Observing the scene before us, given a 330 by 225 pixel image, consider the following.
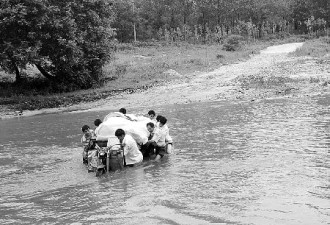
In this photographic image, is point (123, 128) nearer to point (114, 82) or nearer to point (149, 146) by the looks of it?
point (149, 146)

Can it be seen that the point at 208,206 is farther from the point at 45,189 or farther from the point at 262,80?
the point at 262,80

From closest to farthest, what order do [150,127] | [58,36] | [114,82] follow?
[150,127] → [58,36] → [114,82]

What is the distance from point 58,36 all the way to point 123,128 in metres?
15.8

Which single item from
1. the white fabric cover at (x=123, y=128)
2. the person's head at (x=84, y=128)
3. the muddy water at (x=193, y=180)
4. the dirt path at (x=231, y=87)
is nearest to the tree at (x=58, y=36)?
the dirt path at (x=231, y=87)

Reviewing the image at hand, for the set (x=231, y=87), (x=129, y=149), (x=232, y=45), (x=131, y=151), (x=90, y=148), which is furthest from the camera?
(x=232, y=45)

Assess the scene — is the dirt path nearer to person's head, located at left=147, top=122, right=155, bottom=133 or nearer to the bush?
person's head, located at left=147, top=122, right=155, bottom=133

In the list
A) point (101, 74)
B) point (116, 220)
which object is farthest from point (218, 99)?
point (116, 220)

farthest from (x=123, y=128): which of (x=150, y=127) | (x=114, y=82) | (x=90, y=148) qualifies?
(x=114, y=82)

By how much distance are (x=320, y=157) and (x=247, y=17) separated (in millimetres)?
83877

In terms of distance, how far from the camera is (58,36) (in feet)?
87.1

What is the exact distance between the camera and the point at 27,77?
33.6m

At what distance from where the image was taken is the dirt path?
1057 inches

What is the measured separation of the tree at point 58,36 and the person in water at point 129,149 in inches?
576

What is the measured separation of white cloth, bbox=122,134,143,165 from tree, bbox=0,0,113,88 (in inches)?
575
